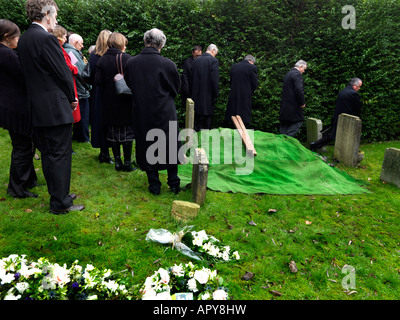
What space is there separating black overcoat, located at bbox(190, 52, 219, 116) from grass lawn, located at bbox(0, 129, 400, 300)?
3301mm

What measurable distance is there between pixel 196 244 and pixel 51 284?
1552mm

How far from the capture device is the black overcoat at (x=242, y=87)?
832 cm

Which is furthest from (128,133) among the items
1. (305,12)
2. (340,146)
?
(305,12)

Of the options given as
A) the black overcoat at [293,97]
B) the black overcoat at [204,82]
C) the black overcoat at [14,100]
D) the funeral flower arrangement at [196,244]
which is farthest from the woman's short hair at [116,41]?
the black overcoat at [293,97]

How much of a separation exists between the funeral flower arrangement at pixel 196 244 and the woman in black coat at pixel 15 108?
82.5 inches

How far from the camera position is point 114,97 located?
5473 mm

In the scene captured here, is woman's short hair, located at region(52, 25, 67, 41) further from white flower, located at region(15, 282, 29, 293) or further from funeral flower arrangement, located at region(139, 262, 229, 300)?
funeral flower arrangement, located at region(139, 262, 229, 300)

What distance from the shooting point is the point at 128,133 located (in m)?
5.73

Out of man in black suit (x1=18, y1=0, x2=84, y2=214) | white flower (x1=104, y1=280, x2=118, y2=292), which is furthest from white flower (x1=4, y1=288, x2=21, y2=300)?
man in black suit (x1=18, y1=0, x2=84, y2=214)

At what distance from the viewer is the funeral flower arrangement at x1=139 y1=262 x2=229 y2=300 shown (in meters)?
2.54

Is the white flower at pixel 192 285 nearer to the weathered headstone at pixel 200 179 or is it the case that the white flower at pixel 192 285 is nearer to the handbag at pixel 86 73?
the weathered headstone at pixel 200 179

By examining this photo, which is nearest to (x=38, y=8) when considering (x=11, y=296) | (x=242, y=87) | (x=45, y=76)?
(x=45, y=76)

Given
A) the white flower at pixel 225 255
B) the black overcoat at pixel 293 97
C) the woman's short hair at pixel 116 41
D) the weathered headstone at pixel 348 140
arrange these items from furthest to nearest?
the black overcoat at pixel 293 97 → the weathered headstone at pixel 348 140 → the woman's short hair at pixel 116 41 → the white flower at pixel 225 255
